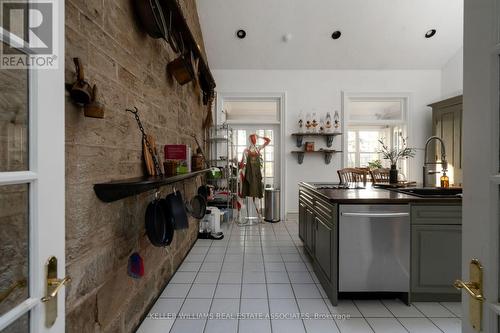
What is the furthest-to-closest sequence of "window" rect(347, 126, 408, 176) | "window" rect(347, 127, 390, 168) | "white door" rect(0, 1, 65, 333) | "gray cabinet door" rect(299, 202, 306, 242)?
1. "window" rect(347, 127, 390, 168)
2. "window" rect(347, 126, 408, 176)
3. "gray cabinet door" rect(299, 202, 306, 242)
4. "white door" rect(0, 1, 65, 333)

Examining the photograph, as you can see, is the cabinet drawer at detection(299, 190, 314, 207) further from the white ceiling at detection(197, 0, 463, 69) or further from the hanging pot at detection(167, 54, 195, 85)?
the white ceiling at detection(197, 0, 463, 69)

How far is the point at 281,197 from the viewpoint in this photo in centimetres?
553

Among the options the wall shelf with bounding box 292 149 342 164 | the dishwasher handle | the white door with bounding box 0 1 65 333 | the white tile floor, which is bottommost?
the white tile floor

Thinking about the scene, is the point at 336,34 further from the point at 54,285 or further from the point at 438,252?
the point at 54,285

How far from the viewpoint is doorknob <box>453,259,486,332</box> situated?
70 centimetres

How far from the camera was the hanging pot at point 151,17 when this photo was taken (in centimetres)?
186

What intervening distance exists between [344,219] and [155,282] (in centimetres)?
167

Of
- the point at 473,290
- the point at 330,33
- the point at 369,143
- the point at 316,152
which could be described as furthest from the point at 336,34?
the point at 473,290

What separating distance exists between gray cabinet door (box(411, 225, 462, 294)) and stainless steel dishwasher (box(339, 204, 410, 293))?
0.09 metres

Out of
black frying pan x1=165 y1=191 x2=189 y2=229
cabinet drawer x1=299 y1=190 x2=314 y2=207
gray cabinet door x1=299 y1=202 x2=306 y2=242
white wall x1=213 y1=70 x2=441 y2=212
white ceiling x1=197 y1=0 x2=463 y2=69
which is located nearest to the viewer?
black frying pan x1=165 y1=191 x2=189 y2=229

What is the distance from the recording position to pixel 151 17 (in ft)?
6.27

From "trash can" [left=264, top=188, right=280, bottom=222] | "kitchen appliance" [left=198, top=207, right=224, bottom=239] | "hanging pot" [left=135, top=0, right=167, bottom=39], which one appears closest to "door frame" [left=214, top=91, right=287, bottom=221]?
"trash can" [left=264, top=188, right=280, bottom=222]

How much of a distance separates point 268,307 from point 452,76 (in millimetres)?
5829

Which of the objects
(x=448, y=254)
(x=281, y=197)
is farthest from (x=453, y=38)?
(x=448, y=254)
